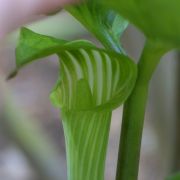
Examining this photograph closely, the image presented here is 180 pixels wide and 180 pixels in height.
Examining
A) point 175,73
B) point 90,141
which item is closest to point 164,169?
point 175,73

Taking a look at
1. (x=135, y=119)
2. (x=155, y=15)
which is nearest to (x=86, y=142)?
(x=135, y=119)

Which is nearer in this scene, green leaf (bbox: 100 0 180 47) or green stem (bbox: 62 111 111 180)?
green leaf (bbox: 100 0 180 47)

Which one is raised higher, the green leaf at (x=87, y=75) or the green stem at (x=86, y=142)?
the green leaf at (x=87, y=75)

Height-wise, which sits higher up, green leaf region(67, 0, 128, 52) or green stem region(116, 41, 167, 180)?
green leaf region(67, 0, 128, 52)

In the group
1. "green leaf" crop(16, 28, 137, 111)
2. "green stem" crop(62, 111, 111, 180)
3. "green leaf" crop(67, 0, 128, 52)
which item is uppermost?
"green leaf" crop(67, 0, 128, 52)

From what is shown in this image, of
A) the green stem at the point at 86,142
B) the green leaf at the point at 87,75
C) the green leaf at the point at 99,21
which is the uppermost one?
the green leaf at the point at 99,21

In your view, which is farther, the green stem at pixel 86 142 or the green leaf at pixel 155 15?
the green stem at pixel 86 142
